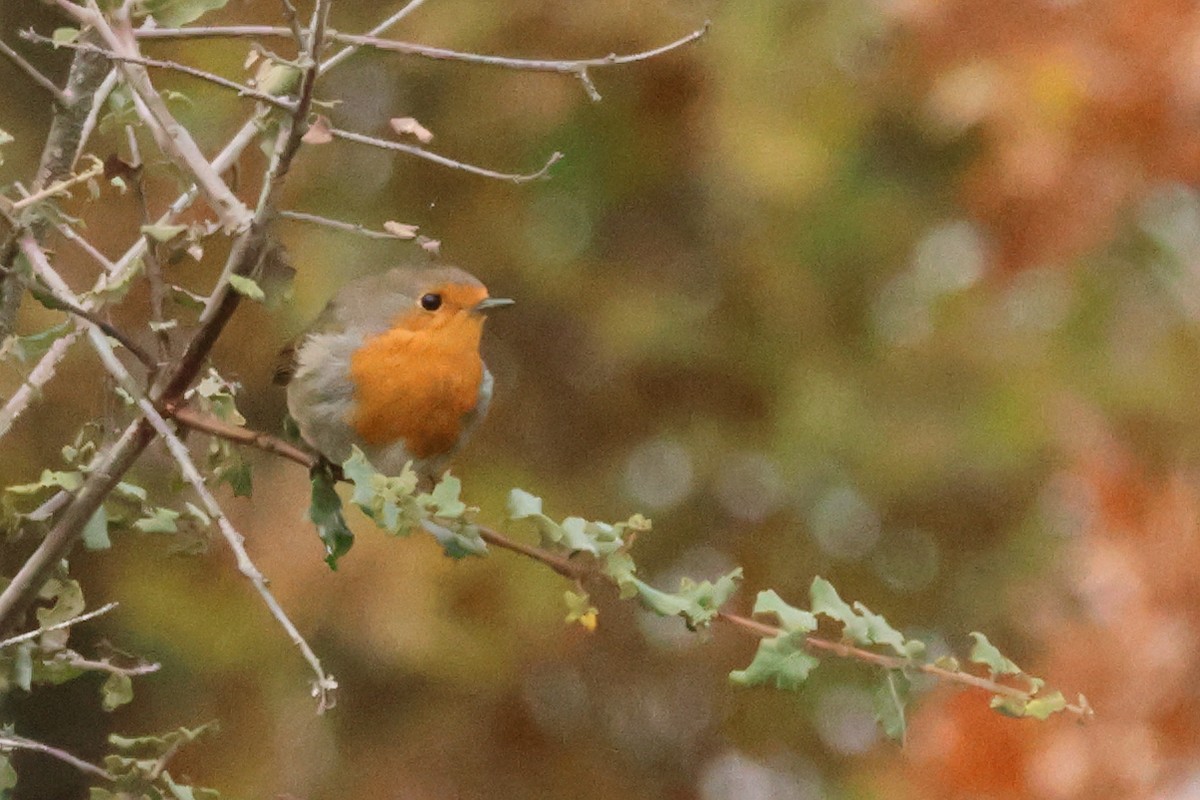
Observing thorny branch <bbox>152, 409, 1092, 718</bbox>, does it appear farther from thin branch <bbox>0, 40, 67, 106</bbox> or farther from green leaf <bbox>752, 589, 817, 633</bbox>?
thin branch <bbox>0, 40, 67, 106</bbox>

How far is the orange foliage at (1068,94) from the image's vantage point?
9.32 ft

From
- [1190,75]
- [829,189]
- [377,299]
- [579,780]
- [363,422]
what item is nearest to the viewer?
[363,422]

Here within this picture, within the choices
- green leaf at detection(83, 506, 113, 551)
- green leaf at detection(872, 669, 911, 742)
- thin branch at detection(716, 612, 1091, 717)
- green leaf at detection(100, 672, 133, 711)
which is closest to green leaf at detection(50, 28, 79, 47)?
green leaf at detection(83, 506, 113, 551)

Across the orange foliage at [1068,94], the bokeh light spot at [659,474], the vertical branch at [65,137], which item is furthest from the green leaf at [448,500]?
the bokeh light spot at [659,474]

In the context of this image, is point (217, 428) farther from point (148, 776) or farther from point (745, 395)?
point (745, 395)

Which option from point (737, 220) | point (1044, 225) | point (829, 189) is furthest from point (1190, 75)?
point (737, 220)

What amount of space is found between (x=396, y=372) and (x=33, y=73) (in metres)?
0.83

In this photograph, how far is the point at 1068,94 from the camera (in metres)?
2.78

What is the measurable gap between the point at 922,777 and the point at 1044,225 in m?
1.11

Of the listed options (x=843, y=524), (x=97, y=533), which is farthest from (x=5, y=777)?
(x=843, y=524)

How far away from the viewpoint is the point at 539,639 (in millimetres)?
3139

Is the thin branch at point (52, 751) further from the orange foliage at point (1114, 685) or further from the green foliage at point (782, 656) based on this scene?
the orange foliage at point (1114, 685)

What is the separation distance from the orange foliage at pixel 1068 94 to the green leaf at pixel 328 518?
1932mm

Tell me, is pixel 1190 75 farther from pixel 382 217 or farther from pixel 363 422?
pixel 363 422
